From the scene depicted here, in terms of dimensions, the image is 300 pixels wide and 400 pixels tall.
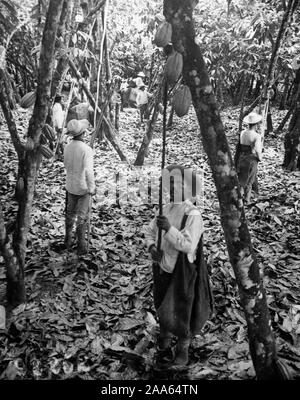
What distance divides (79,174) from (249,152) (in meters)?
3.70

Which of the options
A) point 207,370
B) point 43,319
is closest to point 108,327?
point 43,319

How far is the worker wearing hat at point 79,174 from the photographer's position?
4793mm

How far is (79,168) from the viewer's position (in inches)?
190

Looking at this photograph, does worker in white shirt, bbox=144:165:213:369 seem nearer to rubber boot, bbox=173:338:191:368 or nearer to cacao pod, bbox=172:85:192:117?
rubber boot, bbox=173:338:191:368

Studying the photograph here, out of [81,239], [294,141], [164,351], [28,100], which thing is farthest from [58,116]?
[164,351]

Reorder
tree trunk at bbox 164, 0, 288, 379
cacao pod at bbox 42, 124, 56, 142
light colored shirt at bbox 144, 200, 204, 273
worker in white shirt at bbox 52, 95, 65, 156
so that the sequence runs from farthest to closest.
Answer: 1. worker in white shirt at bbox 52, 95, 65, 156
2. cacao pod at bbox 42, 124, 56, 142
3. light colored shirt at bbox 144, 200, 204, 273
4. tree trunk at bbox 164, 0, 288, 379

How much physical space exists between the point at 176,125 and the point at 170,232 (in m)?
13.9

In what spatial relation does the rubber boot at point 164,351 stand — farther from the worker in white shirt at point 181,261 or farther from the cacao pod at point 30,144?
the cacao pod at point 30,144

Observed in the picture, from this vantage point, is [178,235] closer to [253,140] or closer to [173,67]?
[173,67]

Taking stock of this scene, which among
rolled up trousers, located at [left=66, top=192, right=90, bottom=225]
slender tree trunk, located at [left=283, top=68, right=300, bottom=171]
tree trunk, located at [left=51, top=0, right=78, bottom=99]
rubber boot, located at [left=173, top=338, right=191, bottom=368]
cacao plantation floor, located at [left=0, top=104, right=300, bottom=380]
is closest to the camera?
rubber boot, located at [left=173, top=338, right=191, bottom=368]

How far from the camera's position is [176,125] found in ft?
53.3

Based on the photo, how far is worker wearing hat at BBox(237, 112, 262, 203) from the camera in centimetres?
681

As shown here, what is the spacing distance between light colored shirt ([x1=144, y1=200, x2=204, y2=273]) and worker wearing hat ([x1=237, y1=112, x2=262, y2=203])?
14.1 feet

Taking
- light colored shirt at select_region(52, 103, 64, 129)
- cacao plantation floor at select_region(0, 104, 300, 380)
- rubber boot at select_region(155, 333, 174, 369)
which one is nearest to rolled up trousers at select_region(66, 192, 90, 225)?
cacao plantation floor at select_region(0, 104, 300, 380)
